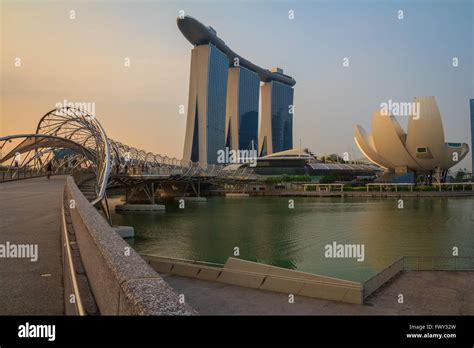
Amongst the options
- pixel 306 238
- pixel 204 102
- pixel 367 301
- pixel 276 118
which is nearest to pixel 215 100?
pixel 204 102

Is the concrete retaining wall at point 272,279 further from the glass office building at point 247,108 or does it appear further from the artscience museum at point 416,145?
the glass office building at point 247,108

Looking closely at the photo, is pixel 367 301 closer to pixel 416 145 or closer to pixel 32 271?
pixel 32 271

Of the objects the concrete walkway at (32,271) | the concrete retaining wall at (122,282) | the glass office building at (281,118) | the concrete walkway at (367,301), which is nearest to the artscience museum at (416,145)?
the concrete walkway at (367,301)

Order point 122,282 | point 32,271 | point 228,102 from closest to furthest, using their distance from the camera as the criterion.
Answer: point 122,282 < point 32,271 < point 228,102

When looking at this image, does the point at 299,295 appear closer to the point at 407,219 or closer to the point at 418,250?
the point at 418,250

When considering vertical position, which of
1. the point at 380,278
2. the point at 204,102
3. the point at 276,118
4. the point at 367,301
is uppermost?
the point at 276,118
